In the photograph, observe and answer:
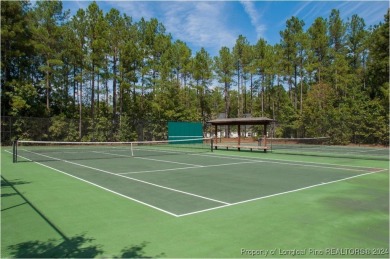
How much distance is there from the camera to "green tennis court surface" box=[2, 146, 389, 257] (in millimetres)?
4773

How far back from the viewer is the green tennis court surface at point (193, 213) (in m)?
4.77

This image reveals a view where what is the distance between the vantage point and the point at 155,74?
45.0 metres

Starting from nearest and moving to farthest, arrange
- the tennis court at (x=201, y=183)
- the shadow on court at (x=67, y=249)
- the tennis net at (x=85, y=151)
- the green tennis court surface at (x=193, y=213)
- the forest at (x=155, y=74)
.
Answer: the shadow on court at (x=67, y=249), the green tennis court surface at (x=193, y=213), the tennis court at (x=201, y=183), the tennis net at (x=85, y=151), the forest at (x=155, y=74)

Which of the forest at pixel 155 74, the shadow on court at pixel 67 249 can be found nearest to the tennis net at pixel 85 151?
the forest at pixel 155 74

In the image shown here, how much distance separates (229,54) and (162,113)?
16383mm

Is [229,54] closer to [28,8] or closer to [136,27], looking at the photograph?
[136,27]

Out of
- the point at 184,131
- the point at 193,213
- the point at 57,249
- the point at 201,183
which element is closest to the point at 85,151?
the point at 184,131

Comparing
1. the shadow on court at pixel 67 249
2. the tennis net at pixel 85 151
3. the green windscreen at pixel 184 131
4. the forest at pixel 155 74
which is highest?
the forest at pixel 155 74

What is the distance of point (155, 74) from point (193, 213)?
40070mm

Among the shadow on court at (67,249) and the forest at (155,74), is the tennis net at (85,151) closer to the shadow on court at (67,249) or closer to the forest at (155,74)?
the forest at (155,74)

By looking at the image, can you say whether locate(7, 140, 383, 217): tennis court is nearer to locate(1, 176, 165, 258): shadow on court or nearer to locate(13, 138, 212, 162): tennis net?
locate(1, 176, 165, 258): shadow on court

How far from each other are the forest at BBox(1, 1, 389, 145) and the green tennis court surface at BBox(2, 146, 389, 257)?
83.9ft

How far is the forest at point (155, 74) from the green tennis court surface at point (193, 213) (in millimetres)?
25581

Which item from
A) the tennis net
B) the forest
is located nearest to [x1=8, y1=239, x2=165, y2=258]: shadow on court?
the tennis net
